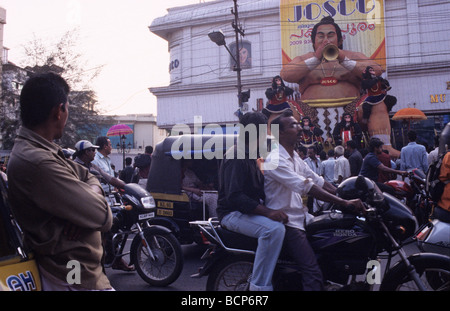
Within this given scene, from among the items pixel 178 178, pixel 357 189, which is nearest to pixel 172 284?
pixel 178 178

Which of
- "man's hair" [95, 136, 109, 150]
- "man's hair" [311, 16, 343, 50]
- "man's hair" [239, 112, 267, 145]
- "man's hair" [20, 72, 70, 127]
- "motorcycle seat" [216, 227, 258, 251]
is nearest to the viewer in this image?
"man's hair" [20, 72, 70, 127]

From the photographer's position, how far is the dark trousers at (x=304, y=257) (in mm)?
3025

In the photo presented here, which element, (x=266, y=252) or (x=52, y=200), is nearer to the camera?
(x=52, y=200)

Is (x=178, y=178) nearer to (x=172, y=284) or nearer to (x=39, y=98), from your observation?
(x=172, y=284)

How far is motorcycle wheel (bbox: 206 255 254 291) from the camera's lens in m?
3.35

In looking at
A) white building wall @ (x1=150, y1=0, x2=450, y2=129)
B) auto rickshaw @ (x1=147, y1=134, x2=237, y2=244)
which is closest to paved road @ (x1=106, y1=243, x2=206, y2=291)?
auto rickshaw @ (x1=147, y1=134, x2=237, y2=244)

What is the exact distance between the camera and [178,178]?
636cm

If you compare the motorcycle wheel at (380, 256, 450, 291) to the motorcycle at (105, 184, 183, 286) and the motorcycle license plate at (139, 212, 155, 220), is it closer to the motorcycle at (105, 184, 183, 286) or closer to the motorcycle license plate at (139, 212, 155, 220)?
the motorcycle at (105, 184, 183, 286)

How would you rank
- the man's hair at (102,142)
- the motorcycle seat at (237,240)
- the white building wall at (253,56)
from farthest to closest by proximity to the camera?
1. the white building wall at (253,56)
2. the man's hair at (102,142)
3. the motorcycle seat at (237,240)

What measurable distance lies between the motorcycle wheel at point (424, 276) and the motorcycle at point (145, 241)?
263cm

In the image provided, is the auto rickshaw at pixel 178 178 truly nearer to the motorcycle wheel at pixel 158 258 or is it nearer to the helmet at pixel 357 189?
the motorcycle wheel at pixel 158 258

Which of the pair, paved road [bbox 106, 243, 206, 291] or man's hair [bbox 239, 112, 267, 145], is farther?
paved road [bbox 106, 243, 206, 291]

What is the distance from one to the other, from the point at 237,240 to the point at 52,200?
1.87m

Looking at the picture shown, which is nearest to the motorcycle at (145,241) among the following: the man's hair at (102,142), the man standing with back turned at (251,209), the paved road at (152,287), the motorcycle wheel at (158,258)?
the motorcycle wheel at (158,258)
